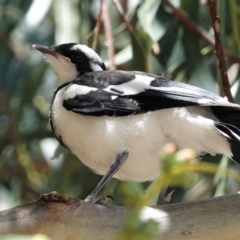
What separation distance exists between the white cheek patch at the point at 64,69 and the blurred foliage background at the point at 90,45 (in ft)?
0.66

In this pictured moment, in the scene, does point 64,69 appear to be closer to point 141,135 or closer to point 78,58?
point 78,58

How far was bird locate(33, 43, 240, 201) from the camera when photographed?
136 centimetres

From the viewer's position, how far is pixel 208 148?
140cm

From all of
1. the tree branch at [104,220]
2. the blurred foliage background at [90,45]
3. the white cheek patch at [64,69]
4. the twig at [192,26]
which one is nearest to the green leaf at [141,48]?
the blurred foliage background at [90,45]

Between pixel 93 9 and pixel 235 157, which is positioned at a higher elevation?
pixel 93 9

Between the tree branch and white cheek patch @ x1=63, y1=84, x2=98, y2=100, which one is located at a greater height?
white cheek patch @ x1=63, y1=84, x2=98, y2=100

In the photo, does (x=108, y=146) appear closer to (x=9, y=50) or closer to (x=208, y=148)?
(x=208, y=148)

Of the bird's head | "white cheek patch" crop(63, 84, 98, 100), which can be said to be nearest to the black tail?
"white cheek patch" crop(63, 84, 98, 100)

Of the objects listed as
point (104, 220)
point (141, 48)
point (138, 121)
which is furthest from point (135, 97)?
point (141, 48)

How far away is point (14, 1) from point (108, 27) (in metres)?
0.67

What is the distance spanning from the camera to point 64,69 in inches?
65.9

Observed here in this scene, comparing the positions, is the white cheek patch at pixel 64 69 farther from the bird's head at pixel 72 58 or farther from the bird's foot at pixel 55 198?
the bird's foot at pixel 55 198

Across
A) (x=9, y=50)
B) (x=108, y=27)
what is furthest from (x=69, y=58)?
(x=9, y=50)

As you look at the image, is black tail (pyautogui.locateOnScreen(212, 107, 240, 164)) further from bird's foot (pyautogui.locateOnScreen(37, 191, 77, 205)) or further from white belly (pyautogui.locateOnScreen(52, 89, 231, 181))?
bird's foot (pyautogui.locateOnScreen(37, 191, 77, 205))
